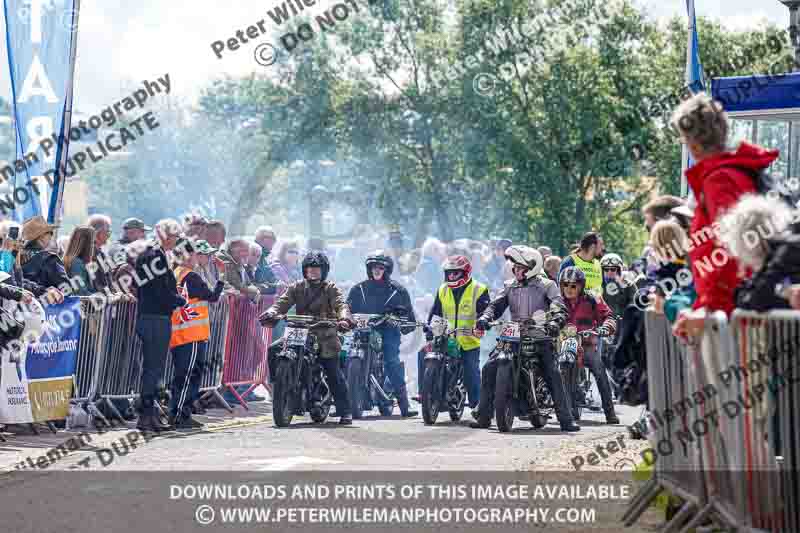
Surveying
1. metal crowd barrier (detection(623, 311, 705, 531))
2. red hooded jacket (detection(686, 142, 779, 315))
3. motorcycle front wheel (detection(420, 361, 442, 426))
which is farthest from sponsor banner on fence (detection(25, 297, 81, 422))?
red hooded jacket (detection(686, 142, 779, 315))

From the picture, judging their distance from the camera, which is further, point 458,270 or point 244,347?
point 244,347

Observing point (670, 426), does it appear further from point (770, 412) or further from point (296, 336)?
point (296, 336)

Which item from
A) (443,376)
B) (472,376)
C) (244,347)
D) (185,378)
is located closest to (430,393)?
(443,376)

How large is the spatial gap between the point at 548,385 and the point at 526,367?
30cm

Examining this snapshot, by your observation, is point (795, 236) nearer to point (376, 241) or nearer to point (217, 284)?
point (217, 284)

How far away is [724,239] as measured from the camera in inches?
269

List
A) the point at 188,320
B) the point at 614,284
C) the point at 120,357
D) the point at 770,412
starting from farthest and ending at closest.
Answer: the point at 614,284 < the point at 120,357 < the point at 188,320 < the point at 770,412

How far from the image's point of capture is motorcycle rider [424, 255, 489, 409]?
16.5 meters

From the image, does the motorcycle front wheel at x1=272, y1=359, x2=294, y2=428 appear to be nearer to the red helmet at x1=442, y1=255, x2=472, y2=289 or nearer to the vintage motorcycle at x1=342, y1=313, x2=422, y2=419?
the vintage motorcycle at x1=342, y1=313, x2=422, y2=419

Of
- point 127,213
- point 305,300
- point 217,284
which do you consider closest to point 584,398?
point 305,300

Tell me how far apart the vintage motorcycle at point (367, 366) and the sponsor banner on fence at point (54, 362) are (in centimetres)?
346

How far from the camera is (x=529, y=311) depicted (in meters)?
15.6

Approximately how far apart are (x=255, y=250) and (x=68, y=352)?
508 centimetres

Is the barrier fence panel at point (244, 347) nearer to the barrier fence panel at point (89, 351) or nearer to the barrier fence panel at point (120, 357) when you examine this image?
the barrier fence panel at point (120, 357)
